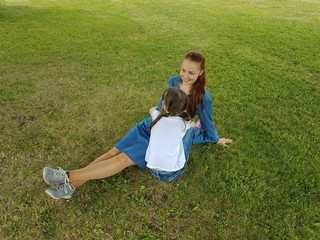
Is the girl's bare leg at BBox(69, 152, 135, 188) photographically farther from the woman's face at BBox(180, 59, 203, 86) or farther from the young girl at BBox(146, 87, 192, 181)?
the woman's face at BBox(180, 59, 203, 86)

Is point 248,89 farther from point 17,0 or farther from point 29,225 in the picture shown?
point 17,0

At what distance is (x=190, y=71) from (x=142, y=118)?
6.04ft

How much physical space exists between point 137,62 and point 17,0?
48.3ft

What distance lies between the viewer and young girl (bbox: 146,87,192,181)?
290cm

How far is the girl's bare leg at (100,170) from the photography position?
3.21 metres

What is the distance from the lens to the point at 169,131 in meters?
2.98

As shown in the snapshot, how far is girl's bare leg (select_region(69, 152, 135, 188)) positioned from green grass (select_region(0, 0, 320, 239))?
0.22 meters

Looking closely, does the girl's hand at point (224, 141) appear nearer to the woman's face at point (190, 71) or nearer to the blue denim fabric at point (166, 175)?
the blue denim fabric at point (166, 175)

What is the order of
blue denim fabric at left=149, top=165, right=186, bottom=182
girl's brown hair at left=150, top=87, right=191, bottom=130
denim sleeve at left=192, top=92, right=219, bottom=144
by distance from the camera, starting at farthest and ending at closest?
denim sleeve at left=192, top=92, right=219, bottom=144
blue denim fabric at left=149, top=165, right=186, bottom=182
girl's brown hair at left=150, top=87, right=191, bottom=130

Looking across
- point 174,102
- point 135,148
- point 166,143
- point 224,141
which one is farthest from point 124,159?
point 224,141

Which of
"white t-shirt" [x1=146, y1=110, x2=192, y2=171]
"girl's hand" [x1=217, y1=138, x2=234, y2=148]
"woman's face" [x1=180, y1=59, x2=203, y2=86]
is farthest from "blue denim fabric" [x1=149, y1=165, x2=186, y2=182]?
"woman's face" [x1=180, y1=59, x2=203, y2=86]

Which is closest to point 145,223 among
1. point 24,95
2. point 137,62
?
point 24,95

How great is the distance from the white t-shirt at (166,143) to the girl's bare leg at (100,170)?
429mm

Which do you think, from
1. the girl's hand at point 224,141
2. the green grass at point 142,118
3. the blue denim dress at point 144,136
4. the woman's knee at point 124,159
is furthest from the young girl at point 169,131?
the girl's hand at point 224,141
